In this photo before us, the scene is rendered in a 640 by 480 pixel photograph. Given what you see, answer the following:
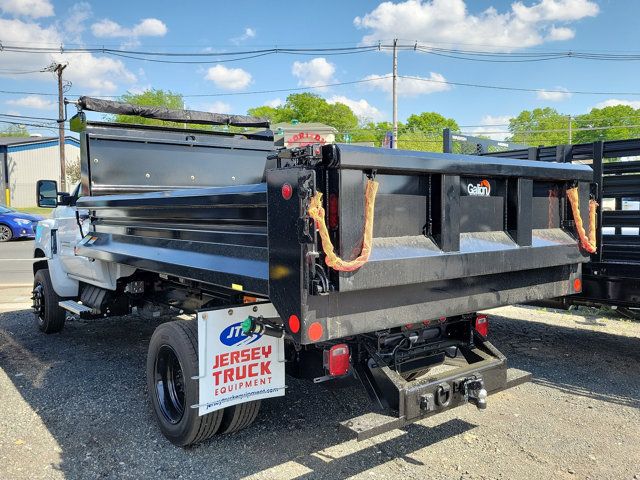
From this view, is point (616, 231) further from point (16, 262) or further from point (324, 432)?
point (16, 262)

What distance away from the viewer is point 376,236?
283cm

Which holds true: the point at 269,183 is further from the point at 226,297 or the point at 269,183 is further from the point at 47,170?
the point at 47,170

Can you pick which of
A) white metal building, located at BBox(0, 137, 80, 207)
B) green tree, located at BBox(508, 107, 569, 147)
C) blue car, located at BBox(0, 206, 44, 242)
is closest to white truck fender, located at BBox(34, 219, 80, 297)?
blue car, located at BBox(0, 206, 44, 242)

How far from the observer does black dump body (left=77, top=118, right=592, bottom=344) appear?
2.61 meters

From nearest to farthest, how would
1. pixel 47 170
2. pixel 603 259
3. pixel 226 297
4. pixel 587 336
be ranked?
pixel 226 297 < pixel 603 259 < pixel 587 336 < pixel 47 170

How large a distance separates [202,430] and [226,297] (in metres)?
0.89

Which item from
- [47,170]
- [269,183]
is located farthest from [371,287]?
[47,170]

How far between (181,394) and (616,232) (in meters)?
3.98

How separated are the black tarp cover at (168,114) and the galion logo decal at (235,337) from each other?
12.2ft

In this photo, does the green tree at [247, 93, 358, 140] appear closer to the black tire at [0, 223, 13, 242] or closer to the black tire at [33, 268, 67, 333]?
the black tire at [0, 223, 13, 242]

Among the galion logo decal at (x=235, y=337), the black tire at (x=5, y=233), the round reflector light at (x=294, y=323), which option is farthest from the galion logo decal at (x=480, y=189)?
the black tire at (x=5, y=233)

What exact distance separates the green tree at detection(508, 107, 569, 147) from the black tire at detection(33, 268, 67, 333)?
50051 millimetres

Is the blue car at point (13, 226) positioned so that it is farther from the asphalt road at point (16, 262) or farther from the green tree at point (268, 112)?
the green tree at point (268, 112)

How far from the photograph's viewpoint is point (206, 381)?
10.9 feet
